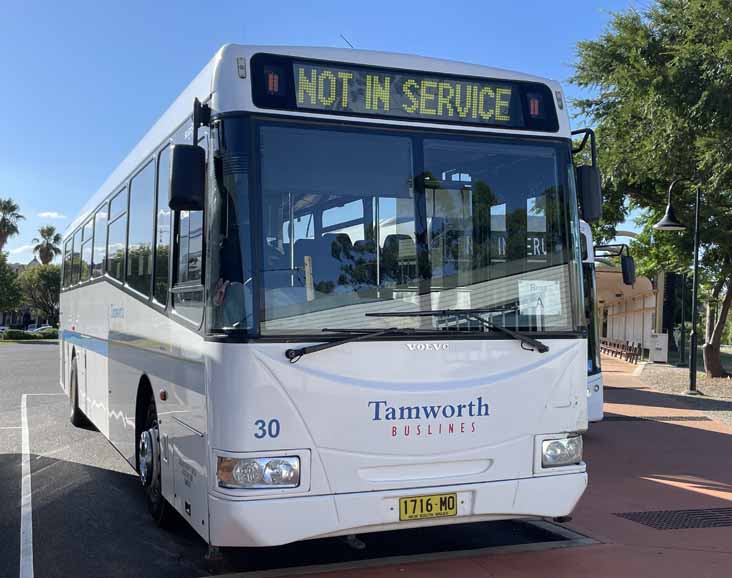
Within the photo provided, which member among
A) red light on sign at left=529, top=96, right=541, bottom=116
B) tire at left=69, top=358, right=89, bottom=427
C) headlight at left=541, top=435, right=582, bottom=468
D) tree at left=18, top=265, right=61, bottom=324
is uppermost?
tree at left=18, top=265, right=61, bottom=324

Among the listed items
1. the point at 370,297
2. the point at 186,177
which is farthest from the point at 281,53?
the point at 370,297

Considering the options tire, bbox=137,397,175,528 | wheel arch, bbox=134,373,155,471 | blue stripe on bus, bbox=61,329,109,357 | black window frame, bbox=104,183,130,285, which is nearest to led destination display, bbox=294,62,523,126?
tire, bbox=137,397,175,528

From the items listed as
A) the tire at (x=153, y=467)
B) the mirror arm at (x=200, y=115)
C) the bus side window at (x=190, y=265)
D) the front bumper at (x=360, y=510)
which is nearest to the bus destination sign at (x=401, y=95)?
the mirror arm at (x=200, y=115)

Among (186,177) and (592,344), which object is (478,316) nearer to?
(186,177)

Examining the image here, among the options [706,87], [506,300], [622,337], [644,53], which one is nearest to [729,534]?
[506,300]

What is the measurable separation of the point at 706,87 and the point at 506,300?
15.1 m

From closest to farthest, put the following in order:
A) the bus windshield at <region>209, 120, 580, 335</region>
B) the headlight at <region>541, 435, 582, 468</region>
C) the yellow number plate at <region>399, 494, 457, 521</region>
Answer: the bus windshield at <region>209, 120, 580, 335</region>, the yellow number plate at <region>399, 494, 457, 521</region>, the headlight at <region>541, 435, 582, 468</region>

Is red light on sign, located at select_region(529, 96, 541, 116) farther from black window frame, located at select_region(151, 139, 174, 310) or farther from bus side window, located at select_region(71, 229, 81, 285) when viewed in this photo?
bus side window, located at select_region(71, 229, 81, 285)

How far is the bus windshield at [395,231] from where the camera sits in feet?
16.3

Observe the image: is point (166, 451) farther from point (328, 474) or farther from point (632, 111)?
point (632, 111)

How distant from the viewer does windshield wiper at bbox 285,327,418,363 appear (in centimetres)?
489

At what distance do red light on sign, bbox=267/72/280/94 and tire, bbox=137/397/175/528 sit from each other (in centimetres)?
299

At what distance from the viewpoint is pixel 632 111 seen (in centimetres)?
1984

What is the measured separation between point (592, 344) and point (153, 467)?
26.9ft
